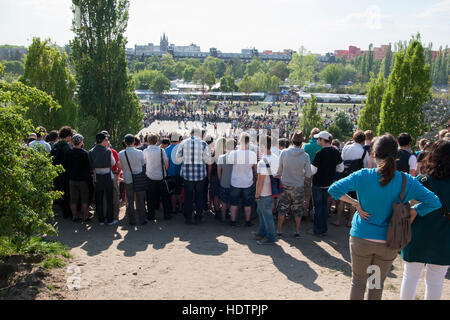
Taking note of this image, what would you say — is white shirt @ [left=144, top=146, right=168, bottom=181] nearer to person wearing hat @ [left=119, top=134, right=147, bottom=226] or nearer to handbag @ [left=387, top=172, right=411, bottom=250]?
person wearing hat @ [left=119, top=134, right=147, bottom=226]

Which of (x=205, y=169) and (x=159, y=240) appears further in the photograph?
(x=205, y=169)

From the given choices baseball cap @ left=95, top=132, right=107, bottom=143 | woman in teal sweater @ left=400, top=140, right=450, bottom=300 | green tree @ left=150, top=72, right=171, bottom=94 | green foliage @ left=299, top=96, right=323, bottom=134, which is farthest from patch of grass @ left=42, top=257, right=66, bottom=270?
green tree @ left=150, top=72, right=171, bottom=94

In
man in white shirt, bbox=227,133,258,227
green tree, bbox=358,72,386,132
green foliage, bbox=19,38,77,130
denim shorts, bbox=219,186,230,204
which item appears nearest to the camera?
man in white shirt, bbox=227,133,258,227

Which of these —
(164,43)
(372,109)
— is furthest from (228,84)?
(164,43)

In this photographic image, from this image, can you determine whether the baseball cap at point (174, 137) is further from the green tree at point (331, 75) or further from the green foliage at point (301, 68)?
the green tree at point (331, 75)

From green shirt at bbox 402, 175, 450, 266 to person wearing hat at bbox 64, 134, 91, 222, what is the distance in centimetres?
512

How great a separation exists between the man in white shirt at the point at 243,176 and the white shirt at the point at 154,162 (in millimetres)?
1324

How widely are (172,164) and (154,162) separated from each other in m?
0.39

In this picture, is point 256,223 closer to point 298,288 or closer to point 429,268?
point 298,288

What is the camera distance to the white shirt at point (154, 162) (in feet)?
21.7

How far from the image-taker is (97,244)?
5457 millimetres

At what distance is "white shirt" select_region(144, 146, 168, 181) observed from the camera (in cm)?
663

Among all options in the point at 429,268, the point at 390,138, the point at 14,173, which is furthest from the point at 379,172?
the point at 14,173

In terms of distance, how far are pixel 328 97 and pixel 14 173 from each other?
72.9 metres
